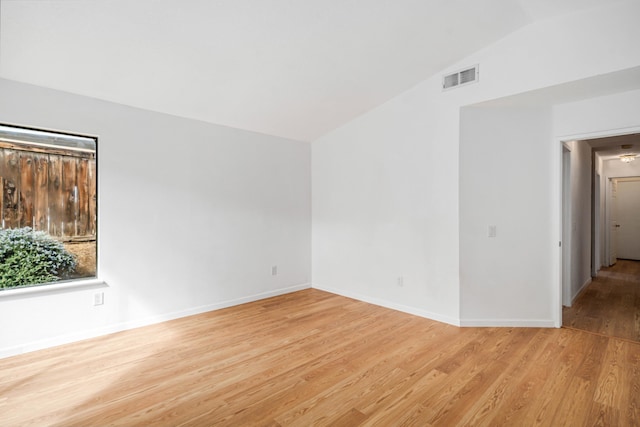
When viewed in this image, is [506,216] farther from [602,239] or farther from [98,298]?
[602,239]

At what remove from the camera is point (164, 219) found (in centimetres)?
374

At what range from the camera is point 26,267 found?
3.05 m

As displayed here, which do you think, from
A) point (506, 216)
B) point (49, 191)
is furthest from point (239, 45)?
point (506, 216)

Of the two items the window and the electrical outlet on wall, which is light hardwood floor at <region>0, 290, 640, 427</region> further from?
the window

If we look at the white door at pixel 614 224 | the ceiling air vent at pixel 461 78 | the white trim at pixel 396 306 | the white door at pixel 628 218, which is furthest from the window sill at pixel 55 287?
the white door at pixel 628 218

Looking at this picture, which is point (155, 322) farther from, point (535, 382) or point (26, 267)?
point (535, 382)

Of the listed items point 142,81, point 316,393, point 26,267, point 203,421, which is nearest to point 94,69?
point 142,81

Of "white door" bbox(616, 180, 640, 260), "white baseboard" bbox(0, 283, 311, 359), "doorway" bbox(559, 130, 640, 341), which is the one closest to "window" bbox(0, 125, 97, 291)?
"white baseboard" bbox(0, 283, 311, 359)

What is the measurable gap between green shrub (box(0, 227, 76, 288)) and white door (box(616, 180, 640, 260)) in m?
11.1

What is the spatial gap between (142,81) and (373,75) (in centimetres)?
242

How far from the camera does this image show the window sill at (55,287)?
9.52 ft

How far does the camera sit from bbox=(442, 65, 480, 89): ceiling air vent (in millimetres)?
3463

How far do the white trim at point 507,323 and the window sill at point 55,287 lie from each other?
398 cm

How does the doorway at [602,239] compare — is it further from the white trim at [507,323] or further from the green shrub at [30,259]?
the green shrub at [30,259]
